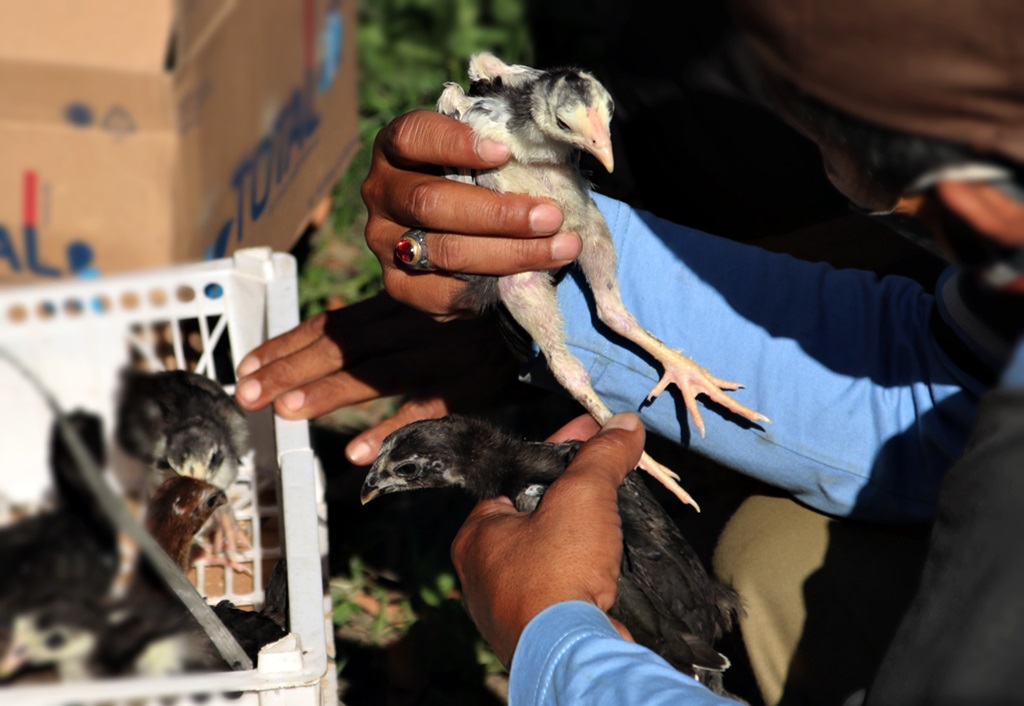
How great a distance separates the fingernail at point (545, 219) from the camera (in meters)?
1.75

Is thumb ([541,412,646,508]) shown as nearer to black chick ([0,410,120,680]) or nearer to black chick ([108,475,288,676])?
black chick ([108,475,288,676])

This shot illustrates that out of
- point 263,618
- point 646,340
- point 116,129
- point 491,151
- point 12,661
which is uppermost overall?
point 491,151

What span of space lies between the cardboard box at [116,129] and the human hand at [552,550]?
2.55 ft

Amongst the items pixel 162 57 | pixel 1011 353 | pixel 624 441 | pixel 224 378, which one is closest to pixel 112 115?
pixel 162 57

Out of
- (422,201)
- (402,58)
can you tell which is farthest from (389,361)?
(402,58)

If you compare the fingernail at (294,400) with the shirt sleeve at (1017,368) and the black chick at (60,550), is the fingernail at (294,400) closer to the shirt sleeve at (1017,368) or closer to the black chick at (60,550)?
the black chick at (60,550)

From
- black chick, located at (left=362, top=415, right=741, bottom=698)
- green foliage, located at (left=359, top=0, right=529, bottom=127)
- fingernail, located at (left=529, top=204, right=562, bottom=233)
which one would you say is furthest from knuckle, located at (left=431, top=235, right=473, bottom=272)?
green foliage, located at (left=359, top=0, right=529, bottom=127)

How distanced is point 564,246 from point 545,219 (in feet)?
0.21

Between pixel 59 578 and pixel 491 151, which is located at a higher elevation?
pixel 491 151

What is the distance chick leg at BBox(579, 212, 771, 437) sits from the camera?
6.07 ft

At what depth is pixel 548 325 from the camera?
1893 mm

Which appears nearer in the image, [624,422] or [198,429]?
[624,422]

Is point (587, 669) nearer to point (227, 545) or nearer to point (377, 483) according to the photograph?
point (377, 483)

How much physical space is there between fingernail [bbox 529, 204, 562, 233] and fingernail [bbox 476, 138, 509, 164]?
100 millimetres
